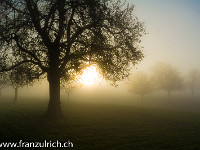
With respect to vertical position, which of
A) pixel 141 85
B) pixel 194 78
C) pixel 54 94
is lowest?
pixel 54 94

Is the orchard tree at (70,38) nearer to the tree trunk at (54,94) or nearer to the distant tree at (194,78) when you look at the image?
the tree trunk at (54,94)

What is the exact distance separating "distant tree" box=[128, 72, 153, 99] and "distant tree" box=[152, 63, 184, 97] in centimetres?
785

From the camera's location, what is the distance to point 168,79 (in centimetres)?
7550

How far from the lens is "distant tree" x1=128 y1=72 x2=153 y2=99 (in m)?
66.5

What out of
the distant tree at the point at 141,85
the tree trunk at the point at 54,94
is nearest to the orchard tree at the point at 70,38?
the tree trunk at the point at 54,94

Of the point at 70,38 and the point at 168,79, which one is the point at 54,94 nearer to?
the point at 70,38

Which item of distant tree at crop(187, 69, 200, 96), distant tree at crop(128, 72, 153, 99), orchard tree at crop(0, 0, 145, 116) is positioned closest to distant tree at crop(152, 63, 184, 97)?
distant tree at crop(128, 72, 153, 99)

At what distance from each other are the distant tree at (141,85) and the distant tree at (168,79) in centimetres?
785

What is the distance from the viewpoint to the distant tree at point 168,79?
7500 centimetres

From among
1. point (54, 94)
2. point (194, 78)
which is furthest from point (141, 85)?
point (194, 78)

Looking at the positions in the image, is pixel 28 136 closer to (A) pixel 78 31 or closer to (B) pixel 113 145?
(B) pixel 113 145

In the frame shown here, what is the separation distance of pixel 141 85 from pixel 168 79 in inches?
646

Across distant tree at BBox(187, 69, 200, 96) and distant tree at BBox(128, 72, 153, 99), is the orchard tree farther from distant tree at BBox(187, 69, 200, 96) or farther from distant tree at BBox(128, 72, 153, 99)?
distant tree at BBox(187, 69, 200, 96)

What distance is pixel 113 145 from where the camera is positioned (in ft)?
38.3
